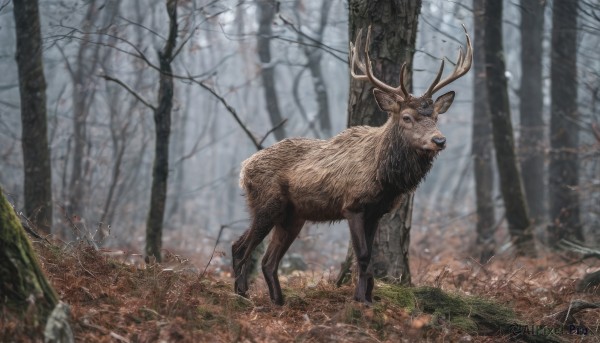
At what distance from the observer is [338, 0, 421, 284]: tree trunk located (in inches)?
302

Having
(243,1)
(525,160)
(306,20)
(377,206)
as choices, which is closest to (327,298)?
(377,206)

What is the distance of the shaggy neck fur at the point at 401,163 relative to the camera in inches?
246

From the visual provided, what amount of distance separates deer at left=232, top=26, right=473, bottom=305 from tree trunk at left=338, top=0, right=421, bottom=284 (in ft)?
2.18

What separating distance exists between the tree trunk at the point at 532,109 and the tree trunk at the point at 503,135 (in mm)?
3858

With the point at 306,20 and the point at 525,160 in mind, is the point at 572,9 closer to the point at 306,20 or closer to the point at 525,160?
the point at 525,160

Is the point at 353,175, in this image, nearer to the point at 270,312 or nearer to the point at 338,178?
the point at 338,178

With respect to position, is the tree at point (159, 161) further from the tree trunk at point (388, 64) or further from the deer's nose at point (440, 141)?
the deer's nose at point (440, 141)

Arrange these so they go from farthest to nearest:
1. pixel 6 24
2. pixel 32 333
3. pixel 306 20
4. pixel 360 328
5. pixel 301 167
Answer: pixel 306 20, pixel 6 24, pixel 301 167, pixel 360 328, pixel 32 333

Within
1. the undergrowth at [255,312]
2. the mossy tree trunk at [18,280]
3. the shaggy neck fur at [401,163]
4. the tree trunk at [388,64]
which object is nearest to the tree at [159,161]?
the undergrowth at [255,312]

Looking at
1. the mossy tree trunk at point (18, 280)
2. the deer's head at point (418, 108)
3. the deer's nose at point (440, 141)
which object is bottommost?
the mossy tree trunk at point (18, 280)

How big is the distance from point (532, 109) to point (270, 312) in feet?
45.1

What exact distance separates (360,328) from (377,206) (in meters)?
1.48

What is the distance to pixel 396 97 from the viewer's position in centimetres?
646

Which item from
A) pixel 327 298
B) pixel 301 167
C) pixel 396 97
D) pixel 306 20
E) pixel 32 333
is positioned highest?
pixel 306 20
